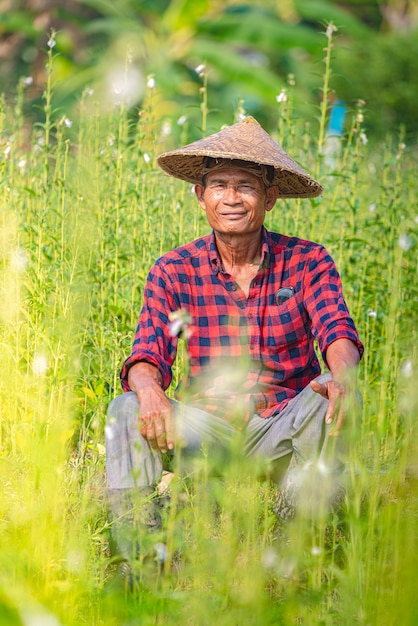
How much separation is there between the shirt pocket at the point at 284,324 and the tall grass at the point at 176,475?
0.36 meters

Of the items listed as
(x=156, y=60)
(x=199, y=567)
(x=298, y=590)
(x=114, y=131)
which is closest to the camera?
(x=199, y=567)

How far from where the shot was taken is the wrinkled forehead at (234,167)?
337 centimetres

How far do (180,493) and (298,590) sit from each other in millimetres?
767

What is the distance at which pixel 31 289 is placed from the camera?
3.51 m

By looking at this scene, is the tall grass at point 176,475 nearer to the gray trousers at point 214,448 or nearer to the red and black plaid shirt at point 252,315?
the gray trousers at point 214,448

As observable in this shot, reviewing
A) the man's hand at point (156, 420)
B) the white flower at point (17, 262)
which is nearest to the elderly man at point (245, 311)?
the man's hand at point (156, 420)

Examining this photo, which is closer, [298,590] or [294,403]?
[298,590]

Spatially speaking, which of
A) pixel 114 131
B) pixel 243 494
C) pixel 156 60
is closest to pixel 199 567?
pixel 243 494

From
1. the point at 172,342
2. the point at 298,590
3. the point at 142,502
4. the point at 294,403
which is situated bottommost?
the point at 298,590

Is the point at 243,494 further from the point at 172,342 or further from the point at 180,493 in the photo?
the point at 172,342

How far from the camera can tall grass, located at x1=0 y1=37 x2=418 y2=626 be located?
2240 mm

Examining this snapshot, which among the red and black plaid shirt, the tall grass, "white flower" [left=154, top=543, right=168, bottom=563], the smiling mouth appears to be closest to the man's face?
the smiling mouth

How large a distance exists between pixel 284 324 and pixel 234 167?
21.9 inches

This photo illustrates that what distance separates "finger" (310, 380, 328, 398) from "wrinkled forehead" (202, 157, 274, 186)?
0.83 meters
